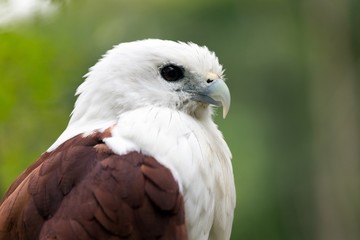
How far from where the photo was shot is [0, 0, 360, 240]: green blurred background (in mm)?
12352

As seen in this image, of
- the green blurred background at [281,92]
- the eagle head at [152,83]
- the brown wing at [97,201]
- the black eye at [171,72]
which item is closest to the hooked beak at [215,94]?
the eagle head at [152,83]

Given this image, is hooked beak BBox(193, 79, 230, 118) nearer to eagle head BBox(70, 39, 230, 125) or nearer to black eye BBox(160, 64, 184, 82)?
eagle head BBox(70, 39, 230, 125)

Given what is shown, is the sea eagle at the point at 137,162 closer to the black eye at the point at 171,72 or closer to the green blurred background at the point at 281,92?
the black eye at the point at 171,72

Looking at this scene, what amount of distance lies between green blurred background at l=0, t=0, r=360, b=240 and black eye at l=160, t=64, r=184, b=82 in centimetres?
424

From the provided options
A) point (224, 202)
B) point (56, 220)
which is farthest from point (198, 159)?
point (56, 220)

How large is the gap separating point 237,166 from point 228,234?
266 inches

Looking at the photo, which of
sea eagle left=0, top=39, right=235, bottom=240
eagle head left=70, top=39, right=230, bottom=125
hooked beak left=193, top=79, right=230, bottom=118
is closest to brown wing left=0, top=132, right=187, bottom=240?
Answer: sea eagle left=0, top=39, right=235, bottom=240

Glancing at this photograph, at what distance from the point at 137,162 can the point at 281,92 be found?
10607 mm

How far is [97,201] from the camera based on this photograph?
4848 millimetres

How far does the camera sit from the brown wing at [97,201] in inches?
190

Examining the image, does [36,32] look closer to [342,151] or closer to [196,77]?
[196,77]

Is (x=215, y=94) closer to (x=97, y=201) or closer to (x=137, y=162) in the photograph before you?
(x=137, y=162)

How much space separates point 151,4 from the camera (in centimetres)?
1375

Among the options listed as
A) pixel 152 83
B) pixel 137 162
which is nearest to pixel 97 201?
pixel 137 162
